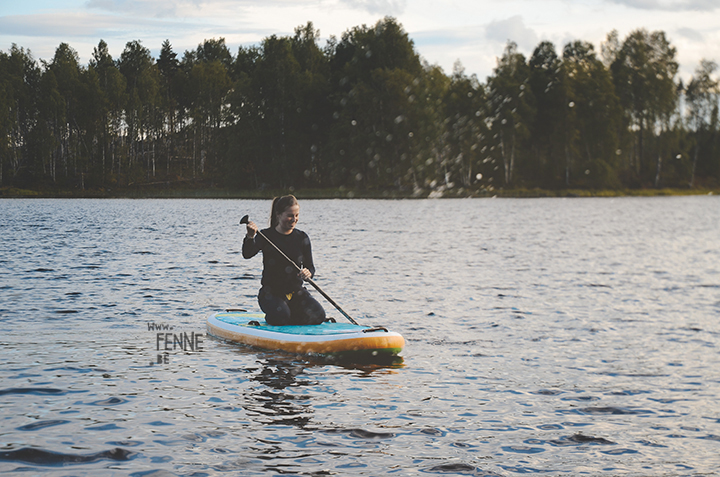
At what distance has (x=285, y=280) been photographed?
979 cm

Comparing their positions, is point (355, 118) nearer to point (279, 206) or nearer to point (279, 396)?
point (279, 206)

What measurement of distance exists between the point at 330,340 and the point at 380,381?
103 cm

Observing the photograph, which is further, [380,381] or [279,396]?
[380,381]

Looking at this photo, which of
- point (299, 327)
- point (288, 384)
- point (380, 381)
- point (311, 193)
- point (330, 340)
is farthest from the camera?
point (311, 193)

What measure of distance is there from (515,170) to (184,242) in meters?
63.2

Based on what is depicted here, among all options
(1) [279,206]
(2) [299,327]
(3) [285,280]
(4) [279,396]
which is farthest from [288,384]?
(1) [279,206]

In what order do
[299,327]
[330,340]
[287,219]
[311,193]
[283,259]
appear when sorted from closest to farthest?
[330,340] < [287,219] < [283,259] < [299,327] < [311,193]

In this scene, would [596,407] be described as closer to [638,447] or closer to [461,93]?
[638,447]

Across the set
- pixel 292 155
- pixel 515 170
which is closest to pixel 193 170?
pixel 292 155

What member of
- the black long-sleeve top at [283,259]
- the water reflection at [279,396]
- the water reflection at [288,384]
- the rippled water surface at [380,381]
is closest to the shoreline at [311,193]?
the rippled water surface at [380,381]

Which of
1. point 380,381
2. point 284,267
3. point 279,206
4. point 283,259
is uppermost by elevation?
point 279,206

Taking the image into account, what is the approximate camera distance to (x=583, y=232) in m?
37.6

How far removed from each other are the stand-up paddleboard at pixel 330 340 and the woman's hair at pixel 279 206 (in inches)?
55.8

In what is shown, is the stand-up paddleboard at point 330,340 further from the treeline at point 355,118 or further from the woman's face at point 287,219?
the treeline at point 355,118
